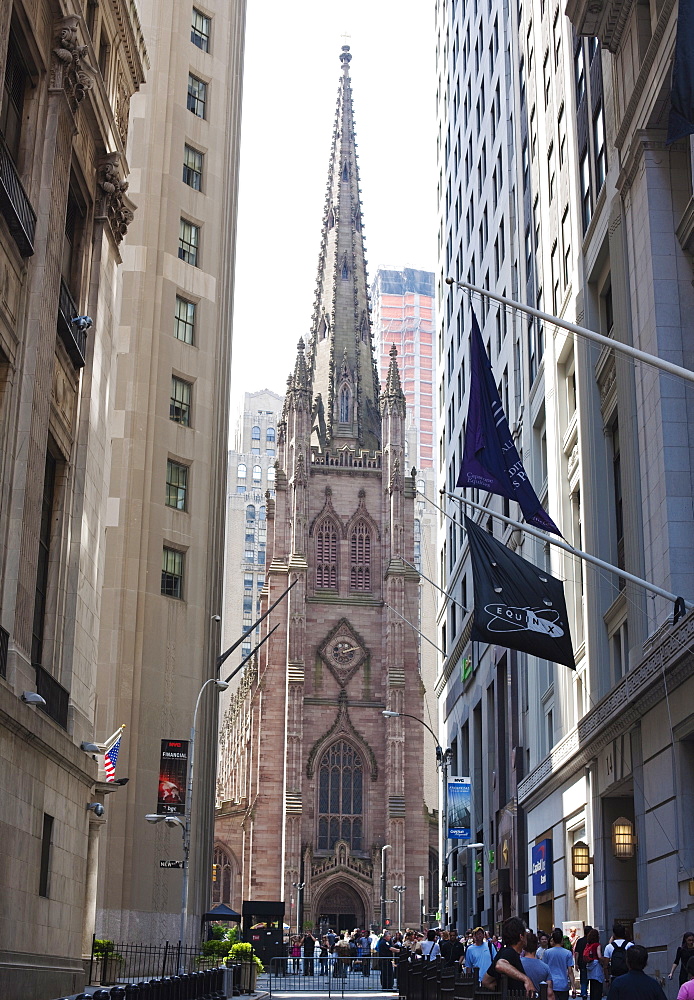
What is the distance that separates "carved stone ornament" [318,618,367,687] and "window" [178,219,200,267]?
5892cm

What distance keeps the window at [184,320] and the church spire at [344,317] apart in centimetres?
6485

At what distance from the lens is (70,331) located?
2406 cm

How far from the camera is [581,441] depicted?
2981 centimetres

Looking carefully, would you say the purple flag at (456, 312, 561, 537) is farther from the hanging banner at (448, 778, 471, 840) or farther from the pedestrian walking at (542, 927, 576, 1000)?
the hanging banner at (448, 778, 471, 840)

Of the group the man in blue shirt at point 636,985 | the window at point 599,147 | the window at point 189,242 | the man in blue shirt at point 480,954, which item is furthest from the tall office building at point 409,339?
the man in blue shirt at point 636,985

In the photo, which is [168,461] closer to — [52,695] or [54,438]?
[54,438]

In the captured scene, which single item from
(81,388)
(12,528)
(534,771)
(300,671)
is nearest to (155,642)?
(534,771)

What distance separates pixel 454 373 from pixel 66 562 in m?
39.3

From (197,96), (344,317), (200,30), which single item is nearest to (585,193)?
(197,96)

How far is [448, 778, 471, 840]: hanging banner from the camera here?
44.2 meters

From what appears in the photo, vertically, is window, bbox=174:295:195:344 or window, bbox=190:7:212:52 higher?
window, bbox=190:7:212:52

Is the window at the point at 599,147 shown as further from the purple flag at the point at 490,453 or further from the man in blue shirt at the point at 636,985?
the man in blue shirt at the point at 636,985

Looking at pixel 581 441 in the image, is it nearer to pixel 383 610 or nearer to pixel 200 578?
pixel 200 578

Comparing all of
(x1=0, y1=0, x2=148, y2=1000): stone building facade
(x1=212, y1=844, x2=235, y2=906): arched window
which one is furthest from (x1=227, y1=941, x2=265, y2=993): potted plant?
(x1=212, y1=844, x2=235, y2=906): arched window
